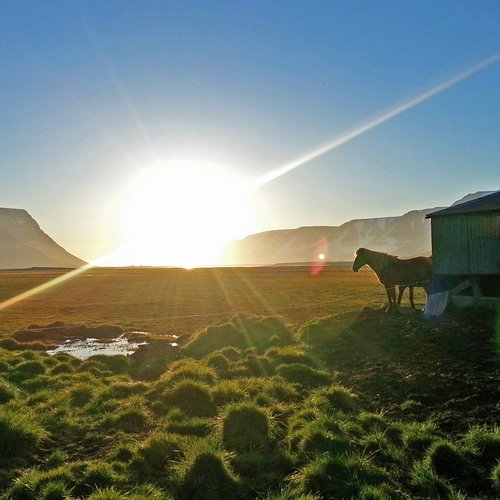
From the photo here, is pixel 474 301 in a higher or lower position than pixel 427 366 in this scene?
higher

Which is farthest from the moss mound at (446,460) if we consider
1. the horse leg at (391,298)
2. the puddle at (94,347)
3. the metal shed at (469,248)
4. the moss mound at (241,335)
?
the puddle at (94,347)

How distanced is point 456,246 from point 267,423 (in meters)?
14.7

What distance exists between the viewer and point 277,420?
10.4 m

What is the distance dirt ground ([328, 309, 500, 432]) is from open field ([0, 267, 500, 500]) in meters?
0.05

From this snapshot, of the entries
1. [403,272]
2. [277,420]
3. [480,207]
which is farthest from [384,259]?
[277,420]

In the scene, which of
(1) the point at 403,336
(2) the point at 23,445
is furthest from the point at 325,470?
(1) the point at 403,336

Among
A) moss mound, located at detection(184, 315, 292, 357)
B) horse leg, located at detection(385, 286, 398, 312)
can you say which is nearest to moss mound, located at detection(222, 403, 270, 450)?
moss mound, located at detection(184, 315, 292, 357)

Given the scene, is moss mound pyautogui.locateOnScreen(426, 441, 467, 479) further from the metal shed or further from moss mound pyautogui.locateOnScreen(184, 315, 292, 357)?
the metal shed

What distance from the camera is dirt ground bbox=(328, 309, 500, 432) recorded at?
10.0m

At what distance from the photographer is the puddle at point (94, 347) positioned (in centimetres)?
2309

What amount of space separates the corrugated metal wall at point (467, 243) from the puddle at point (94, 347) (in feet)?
52.1

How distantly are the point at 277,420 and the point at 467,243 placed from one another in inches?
557

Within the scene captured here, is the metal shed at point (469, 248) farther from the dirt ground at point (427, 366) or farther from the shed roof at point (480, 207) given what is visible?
the dirt ground at point (427, 366)

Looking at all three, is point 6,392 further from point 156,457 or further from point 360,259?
point 360,259
